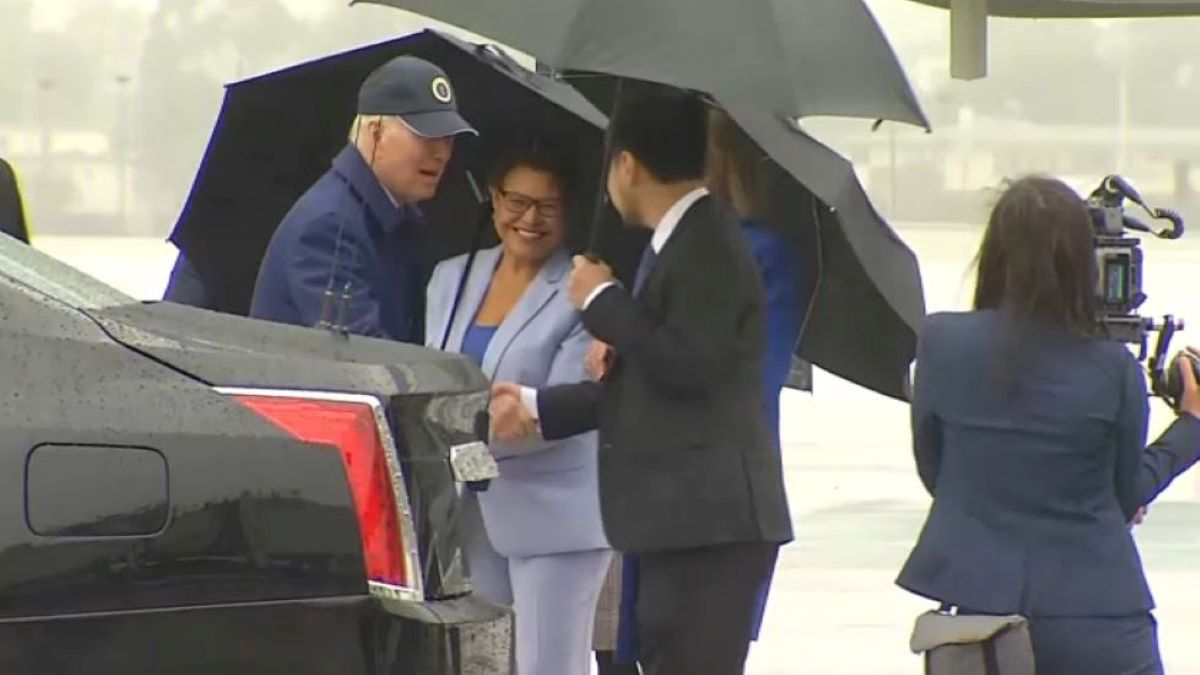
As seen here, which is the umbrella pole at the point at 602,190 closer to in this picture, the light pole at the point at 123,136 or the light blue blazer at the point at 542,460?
the light blue blazer at the point at 542,460

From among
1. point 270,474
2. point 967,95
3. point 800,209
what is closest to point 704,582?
point 800,209

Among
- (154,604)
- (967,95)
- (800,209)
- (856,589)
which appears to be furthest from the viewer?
(967,95)

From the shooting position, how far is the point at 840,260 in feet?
14.5

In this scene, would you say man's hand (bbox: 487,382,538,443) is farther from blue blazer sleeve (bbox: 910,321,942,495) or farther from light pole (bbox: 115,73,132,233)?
light pole (bbox: 115,73,132,233)

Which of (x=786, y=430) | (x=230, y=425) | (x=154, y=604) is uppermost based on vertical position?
(x=230, y=425)

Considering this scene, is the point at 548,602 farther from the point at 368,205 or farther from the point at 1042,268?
the point at 1042,268

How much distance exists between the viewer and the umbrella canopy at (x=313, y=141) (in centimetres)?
475

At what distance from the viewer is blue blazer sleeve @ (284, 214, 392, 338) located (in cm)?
410

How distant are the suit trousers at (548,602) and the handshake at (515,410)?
25cm

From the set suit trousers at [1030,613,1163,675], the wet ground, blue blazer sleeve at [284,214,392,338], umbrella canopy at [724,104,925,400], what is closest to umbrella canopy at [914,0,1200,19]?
the wet ground

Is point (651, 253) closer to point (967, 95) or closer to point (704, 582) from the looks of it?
point (704, 582)

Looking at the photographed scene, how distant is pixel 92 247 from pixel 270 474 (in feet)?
34.0

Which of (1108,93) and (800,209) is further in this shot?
(1108,93)

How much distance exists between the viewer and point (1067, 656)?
3525 mm
